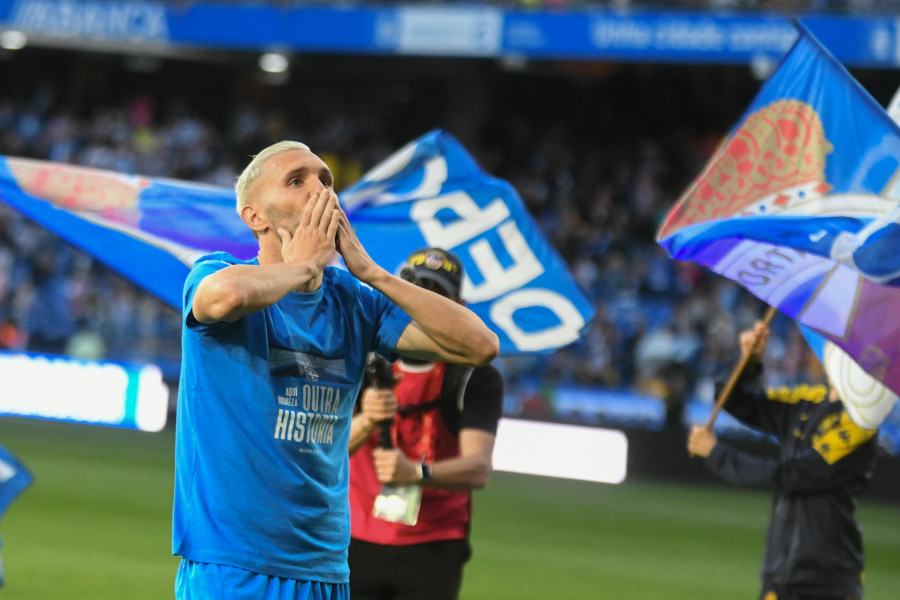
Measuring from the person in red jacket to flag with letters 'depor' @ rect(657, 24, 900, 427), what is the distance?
105 centimetres

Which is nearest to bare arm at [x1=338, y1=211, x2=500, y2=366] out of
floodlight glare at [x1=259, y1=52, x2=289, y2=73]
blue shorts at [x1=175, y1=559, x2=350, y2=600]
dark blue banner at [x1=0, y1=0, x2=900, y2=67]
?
blue shorts at [x1=175, y1=559, x2=350, y2=600]

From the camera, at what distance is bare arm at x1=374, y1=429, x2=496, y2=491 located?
4727 millimetres

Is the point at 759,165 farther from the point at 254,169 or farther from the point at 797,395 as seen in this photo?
the point at 254,169

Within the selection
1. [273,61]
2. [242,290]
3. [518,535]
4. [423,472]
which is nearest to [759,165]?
[423,472]

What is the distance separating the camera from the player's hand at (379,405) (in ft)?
15.5

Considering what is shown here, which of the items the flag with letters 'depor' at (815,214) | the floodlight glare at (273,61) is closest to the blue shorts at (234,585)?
the flag with letters 'depor' at (815,214)

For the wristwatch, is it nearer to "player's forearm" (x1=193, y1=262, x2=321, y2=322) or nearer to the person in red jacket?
the person in red jacket

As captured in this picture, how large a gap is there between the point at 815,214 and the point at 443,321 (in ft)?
8.07

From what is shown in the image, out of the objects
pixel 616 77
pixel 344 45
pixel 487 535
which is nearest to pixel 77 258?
pixel 344 45

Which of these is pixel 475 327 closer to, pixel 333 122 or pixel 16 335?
pixel 16 335

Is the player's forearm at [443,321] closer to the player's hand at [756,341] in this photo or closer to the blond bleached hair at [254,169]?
the blond bleached hair at [254,169]

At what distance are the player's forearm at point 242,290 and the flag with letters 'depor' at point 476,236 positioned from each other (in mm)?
3607

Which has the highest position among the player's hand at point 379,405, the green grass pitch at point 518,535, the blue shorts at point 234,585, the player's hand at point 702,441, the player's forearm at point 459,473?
the player's hand at point 379,405

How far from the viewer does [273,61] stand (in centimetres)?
2617
